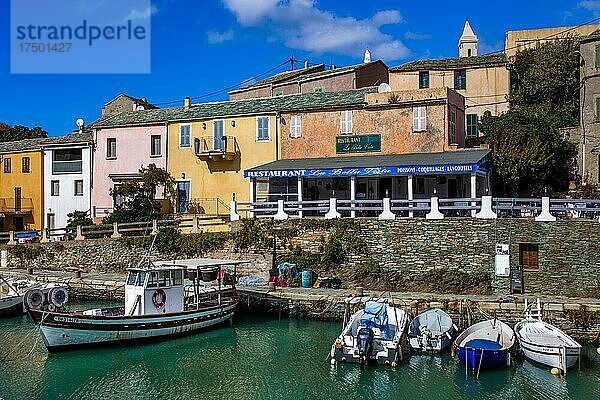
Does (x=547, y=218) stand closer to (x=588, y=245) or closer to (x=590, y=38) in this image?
(x=588, y=245)

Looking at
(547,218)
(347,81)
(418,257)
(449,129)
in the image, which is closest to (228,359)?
(418,257)

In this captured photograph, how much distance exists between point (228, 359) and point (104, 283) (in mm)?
11375

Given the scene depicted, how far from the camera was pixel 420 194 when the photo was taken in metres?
32.5

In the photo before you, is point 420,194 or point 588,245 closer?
point 588,245

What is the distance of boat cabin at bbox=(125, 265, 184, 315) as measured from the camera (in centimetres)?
2309

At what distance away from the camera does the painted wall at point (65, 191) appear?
42.3 m

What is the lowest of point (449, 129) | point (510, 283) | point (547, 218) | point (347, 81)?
point (510, 283)

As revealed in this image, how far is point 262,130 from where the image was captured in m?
36.5

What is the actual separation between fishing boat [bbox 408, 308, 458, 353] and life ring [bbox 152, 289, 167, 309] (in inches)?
341

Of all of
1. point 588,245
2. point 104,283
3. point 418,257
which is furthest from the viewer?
point 104,283

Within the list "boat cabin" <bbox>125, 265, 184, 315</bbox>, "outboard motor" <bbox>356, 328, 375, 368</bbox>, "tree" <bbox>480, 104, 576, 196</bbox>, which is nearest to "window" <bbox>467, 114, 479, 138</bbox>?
"tree" <bbox>480, 104, 576, 196</bbox>

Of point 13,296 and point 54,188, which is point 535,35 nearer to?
point 54,188

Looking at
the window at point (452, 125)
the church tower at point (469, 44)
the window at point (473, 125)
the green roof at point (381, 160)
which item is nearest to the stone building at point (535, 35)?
the church tower at point (469, 44)

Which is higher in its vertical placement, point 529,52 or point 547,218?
point 529,52
